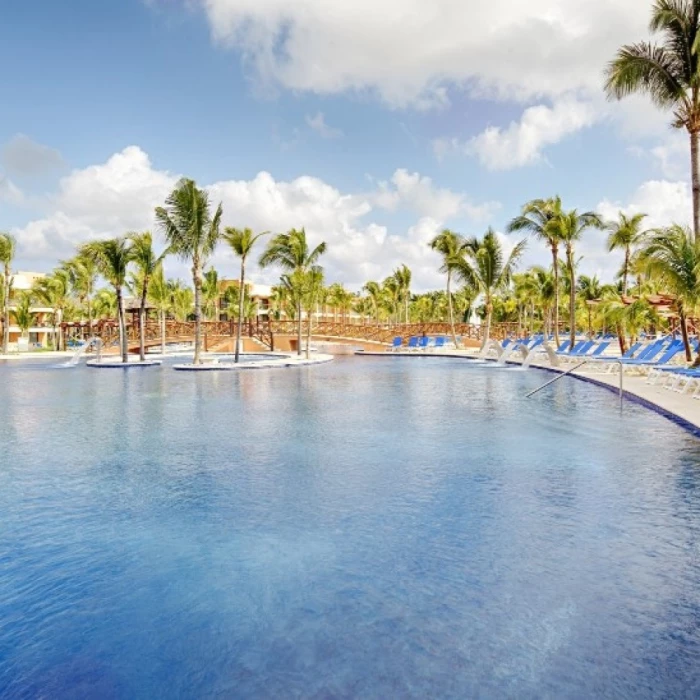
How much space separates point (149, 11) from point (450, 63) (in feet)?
35.0

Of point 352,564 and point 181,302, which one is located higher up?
point 181,302

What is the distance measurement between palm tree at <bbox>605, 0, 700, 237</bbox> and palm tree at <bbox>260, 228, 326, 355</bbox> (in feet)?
56.0

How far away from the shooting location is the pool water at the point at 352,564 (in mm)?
3289

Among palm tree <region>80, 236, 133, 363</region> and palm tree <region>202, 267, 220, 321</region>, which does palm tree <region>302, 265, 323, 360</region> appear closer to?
palm tree <region>80, 236, 133, 363</region>

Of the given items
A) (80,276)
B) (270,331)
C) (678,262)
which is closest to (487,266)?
(270,331)

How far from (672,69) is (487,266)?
1943 centimetres

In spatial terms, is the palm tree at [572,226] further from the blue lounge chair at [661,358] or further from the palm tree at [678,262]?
the palm tree at [678,262]

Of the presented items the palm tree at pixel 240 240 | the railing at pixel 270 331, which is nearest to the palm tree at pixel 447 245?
the railing at pixel 270 331

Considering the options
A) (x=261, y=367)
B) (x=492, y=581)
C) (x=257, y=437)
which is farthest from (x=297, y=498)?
(x=261, y=367)

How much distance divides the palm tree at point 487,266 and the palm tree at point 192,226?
16.3 meters

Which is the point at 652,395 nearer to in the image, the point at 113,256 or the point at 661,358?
the point at 661,358

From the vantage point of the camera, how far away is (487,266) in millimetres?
36125

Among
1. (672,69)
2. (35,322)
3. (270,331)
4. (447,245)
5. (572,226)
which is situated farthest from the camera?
(35,322)

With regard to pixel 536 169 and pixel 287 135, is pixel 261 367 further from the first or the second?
pixel 536 169
